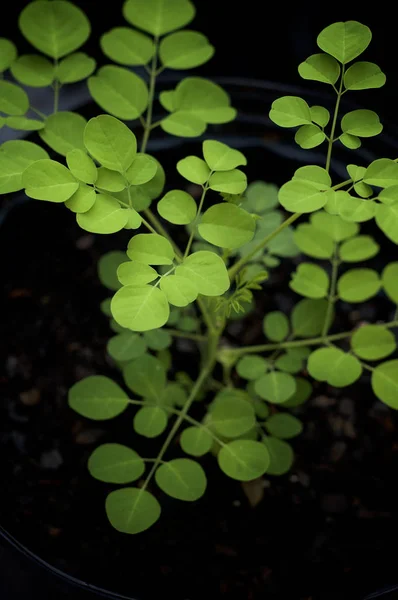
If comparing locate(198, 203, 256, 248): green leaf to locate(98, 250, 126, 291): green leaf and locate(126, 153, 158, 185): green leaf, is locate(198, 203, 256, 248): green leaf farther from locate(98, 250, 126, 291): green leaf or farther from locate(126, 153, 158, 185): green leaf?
locate(98, 250, 126, 291): green leaf

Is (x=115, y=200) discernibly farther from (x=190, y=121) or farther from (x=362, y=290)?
(x=362, y=290)

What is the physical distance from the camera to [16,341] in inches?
50.5

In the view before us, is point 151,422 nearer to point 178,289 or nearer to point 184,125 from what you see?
point 178,289

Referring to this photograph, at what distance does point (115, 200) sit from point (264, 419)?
1.86ft

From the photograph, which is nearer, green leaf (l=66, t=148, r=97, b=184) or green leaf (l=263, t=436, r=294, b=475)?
green leaf (l=66, t=148, r=97, b=184)

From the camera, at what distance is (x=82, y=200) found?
74cm

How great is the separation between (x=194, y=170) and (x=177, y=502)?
62cm

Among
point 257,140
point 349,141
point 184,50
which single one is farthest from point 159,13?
point 257,140

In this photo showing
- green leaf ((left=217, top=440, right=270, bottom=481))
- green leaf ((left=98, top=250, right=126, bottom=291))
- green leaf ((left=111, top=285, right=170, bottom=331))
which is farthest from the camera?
green leaf ((left=98, top=250, right=126, bottom=291))

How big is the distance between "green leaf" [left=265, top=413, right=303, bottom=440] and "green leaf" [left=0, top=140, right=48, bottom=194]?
59 centimetres

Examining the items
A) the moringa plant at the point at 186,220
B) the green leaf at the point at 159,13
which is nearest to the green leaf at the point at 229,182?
the moringa plant at the point at 186,220

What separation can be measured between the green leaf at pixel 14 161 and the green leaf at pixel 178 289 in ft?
0.77

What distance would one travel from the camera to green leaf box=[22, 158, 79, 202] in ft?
2.38

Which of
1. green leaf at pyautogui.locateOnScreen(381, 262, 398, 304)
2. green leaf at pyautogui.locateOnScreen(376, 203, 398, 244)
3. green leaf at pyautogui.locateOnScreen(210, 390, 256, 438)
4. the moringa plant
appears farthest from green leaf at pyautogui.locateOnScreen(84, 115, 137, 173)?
green leaf at pyautogui.locateOnScreen(381, 262, 398, 304)
